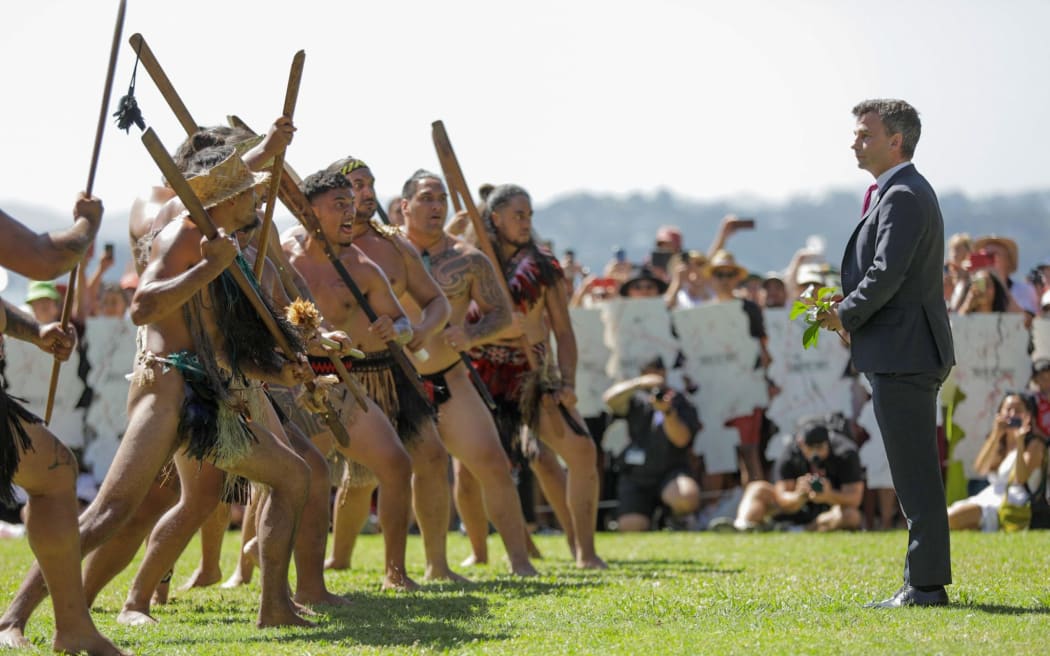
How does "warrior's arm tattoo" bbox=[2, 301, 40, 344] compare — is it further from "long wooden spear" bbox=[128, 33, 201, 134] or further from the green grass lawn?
"long wooden spear" bbox=[128, 33, 201, 134]

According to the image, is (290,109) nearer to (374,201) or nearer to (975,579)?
(374,201)

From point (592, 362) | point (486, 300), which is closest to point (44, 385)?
point (592, 362)

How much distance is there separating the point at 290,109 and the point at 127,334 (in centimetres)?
771

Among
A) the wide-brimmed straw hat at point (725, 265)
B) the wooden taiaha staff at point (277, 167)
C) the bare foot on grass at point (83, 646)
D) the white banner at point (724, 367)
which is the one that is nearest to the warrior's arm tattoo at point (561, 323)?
the wooden taiaha staff at point (277, 167)

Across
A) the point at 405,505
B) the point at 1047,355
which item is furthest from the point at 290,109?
the point at 1047,355

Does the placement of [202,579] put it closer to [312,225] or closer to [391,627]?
[312,225]

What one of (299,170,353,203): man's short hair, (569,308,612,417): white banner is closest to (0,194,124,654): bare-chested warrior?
(299,170,353,203): man's short hair

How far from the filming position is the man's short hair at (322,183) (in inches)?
311

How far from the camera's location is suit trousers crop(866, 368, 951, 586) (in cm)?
631

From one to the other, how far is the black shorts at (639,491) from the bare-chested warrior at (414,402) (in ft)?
17.3

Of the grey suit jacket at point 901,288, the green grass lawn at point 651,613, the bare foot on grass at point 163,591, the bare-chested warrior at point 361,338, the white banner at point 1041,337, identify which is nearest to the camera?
the green grass lawn at point 651,613

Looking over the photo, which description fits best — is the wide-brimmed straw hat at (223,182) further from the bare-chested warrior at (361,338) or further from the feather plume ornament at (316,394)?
the bare-chested warrior at (361,338)

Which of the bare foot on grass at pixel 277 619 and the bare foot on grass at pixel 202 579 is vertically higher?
the bare foot on grass at pixel 277 619

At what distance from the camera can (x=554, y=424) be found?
9.48 metres
